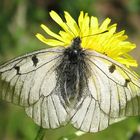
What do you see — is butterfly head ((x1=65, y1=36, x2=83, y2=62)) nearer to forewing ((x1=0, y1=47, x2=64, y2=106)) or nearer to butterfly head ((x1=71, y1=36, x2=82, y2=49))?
butterfly head ((x1=71, y1=36, x2=82, y2=49))

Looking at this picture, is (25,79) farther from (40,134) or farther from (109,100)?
(109,100)

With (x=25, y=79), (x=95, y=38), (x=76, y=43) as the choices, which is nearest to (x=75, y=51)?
(x=76, y=43)

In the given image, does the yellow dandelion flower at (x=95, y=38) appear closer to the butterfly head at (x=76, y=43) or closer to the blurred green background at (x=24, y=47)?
the butterfly head at (x=76, y=43)

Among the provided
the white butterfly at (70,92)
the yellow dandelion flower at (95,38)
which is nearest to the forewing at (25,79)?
the white butterfly at (70,92)

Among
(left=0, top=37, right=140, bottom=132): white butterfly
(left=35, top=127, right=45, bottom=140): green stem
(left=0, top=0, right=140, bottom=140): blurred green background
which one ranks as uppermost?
(left=0, top=0, right=140, bottom=140): blurred green background

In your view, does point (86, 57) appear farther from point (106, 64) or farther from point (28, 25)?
Result: point (28, 25)

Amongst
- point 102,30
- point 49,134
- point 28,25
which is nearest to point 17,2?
point 28,25

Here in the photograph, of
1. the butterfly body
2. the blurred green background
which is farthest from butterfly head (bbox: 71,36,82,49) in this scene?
the blurred green background
